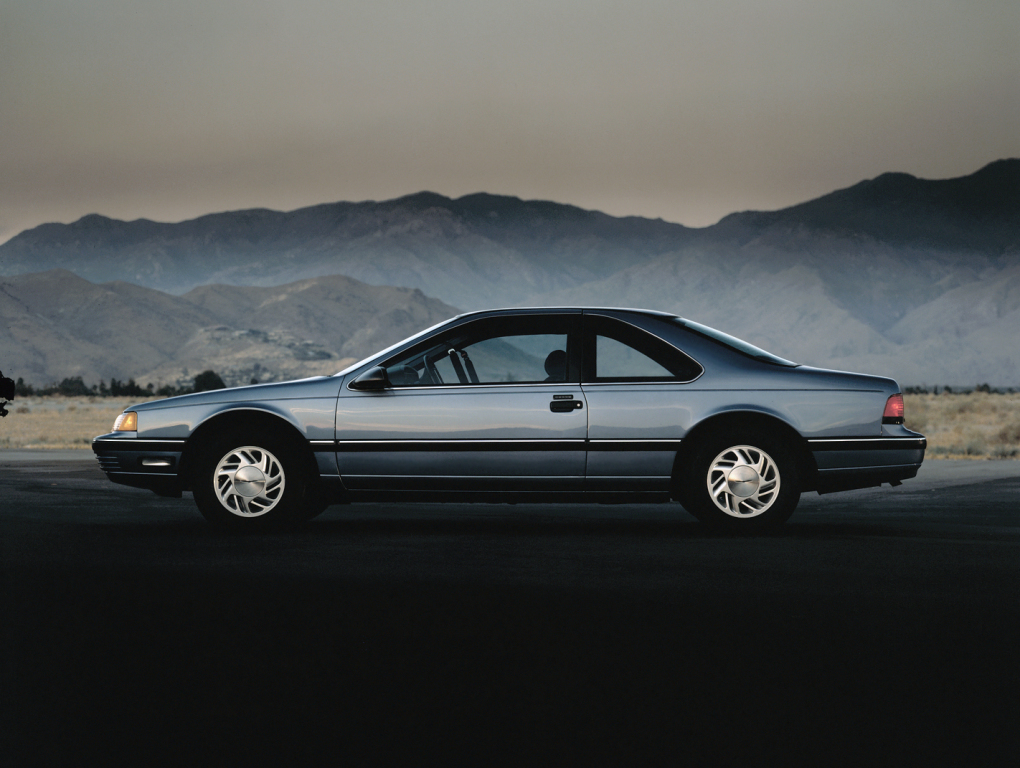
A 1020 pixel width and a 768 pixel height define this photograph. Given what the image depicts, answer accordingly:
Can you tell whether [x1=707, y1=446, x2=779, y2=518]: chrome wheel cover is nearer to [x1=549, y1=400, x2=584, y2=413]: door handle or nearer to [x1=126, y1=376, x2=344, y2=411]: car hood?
[x1=549, y1=400, x2=584, y2=413]: door handle

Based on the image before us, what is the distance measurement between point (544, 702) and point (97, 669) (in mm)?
2021

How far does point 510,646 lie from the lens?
5.85m

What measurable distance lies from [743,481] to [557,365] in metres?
Answer: 1.70

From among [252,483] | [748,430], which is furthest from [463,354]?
[748,430]

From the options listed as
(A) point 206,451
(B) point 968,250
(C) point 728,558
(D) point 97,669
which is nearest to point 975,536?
(C) point 728,558

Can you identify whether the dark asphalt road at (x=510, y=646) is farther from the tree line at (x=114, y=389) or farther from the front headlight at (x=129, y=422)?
the tree line at (x=114, y=389)

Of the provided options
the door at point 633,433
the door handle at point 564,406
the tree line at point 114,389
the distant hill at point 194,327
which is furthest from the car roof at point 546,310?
the distant hill at point 194,327

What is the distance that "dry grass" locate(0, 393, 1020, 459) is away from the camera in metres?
26.8

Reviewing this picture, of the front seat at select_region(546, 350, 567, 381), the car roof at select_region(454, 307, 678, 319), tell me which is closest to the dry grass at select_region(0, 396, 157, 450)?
the car roof at select_region(454, 307, 678, 319)

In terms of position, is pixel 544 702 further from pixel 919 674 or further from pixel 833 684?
pixel 919 674

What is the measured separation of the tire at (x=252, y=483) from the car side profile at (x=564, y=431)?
11mm

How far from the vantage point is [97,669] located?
17.9 ft

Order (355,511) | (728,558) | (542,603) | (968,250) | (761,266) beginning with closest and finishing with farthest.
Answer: (542,603), (728,558), (355,511), (761,266), (968,250)

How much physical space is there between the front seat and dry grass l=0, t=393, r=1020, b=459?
15.3m
